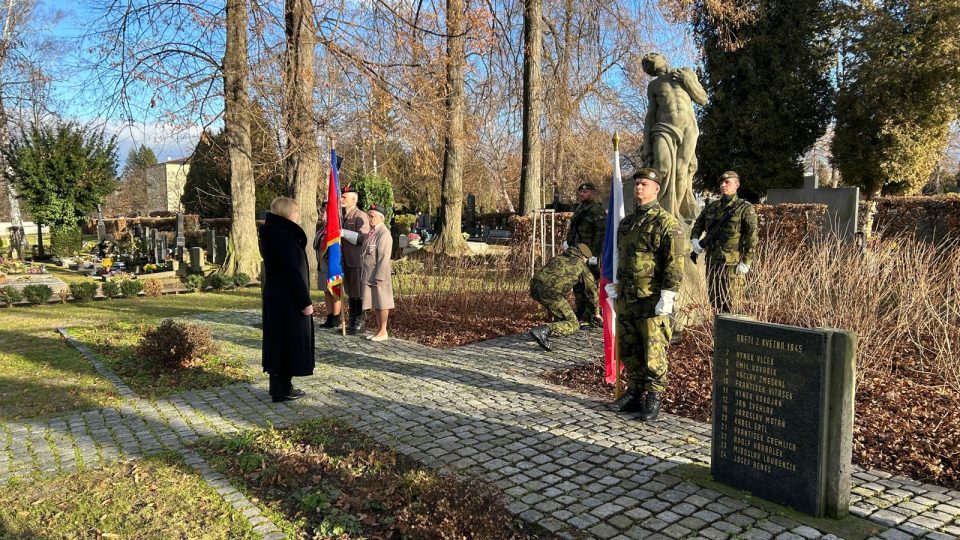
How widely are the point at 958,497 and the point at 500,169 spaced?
41949mm

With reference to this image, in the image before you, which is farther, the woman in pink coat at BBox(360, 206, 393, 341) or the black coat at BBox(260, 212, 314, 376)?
the woman in pink coat at BBox(360, 206, 393, 341)

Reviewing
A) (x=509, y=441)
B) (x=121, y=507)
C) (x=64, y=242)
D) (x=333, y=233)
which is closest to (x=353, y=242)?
(x=333, y=233)

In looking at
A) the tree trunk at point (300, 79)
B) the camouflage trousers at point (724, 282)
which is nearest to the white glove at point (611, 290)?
the camouflage trousers at point (724, 282)

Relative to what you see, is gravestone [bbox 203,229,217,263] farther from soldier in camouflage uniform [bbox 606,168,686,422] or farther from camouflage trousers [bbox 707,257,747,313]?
soldier in camouflage uniform [bbox 606,168,686,422]

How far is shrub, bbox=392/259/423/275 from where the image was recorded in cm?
1121

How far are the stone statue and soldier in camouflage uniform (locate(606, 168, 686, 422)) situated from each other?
3.34 metres

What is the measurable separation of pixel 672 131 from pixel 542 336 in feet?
10.8

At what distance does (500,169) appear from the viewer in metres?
44.9

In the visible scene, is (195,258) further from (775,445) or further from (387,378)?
(775,445)

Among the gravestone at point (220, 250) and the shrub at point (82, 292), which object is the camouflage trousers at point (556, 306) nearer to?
the shrub at point (82, 292)

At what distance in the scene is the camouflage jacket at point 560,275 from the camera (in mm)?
8172

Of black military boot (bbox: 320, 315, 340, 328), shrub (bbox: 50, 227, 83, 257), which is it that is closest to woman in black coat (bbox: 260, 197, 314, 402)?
black military boot (bbox: 320, 315, 340, 328)

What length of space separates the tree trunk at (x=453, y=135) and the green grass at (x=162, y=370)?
20.1 feet

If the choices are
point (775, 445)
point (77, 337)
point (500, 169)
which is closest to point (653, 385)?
point (775, 445)
